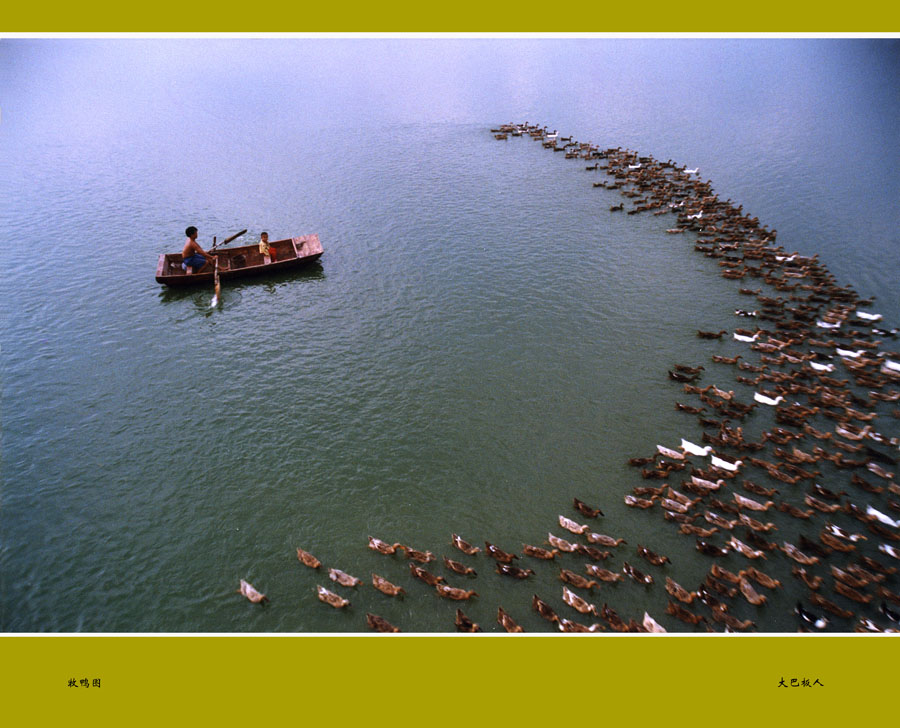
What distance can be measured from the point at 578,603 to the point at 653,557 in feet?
11.4

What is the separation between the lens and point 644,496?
22.2m

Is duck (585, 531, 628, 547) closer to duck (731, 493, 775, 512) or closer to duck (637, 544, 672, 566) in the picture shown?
duck (637, 544, 672, 566)

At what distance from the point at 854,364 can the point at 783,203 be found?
2271 centimetres

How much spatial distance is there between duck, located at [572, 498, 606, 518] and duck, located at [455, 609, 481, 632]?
20.6 ft

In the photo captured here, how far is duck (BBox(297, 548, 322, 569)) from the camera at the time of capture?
20062 millimetres

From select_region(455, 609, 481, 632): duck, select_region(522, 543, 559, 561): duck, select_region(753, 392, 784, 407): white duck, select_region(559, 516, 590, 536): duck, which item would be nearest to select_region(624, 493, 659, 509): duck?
select_region(559, 516, 590, 536): duck

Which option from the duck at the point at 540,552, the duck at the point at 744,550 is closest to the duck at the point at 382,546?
the duck at the point at 540,552

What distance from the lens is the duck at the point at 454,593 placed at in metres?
18.8

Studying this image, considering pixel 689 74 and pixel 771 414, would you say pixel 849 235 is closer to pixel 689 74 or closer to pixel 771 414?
pixel 771 414

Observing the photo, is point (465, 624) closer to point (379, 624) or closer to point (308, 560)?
point (379, 624)

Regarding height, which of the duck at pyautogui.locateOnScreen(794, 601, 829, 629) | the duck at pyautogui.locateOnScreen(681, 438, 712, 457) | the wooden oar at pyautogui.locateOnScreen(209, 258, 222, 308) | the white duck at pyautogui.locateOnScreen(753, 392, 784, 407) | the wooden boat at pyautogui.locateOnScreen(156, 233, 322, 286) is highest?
the wooden boat at pyautogui.locateOnScreen(156, 233, 322, 286)

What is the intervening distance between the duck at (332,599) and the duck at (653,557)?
10.5m

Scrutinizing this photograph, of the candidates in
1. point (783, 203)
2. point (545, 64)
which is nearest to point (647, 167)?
point (783, 203)

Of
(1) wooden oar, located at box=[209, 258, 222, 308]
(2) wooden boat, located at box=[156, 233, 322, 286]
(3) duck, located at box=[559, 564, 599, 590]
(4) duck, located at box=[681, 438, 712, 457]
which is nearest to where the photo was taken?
(3) duck, located at box=[559, 564, 599, 590]
